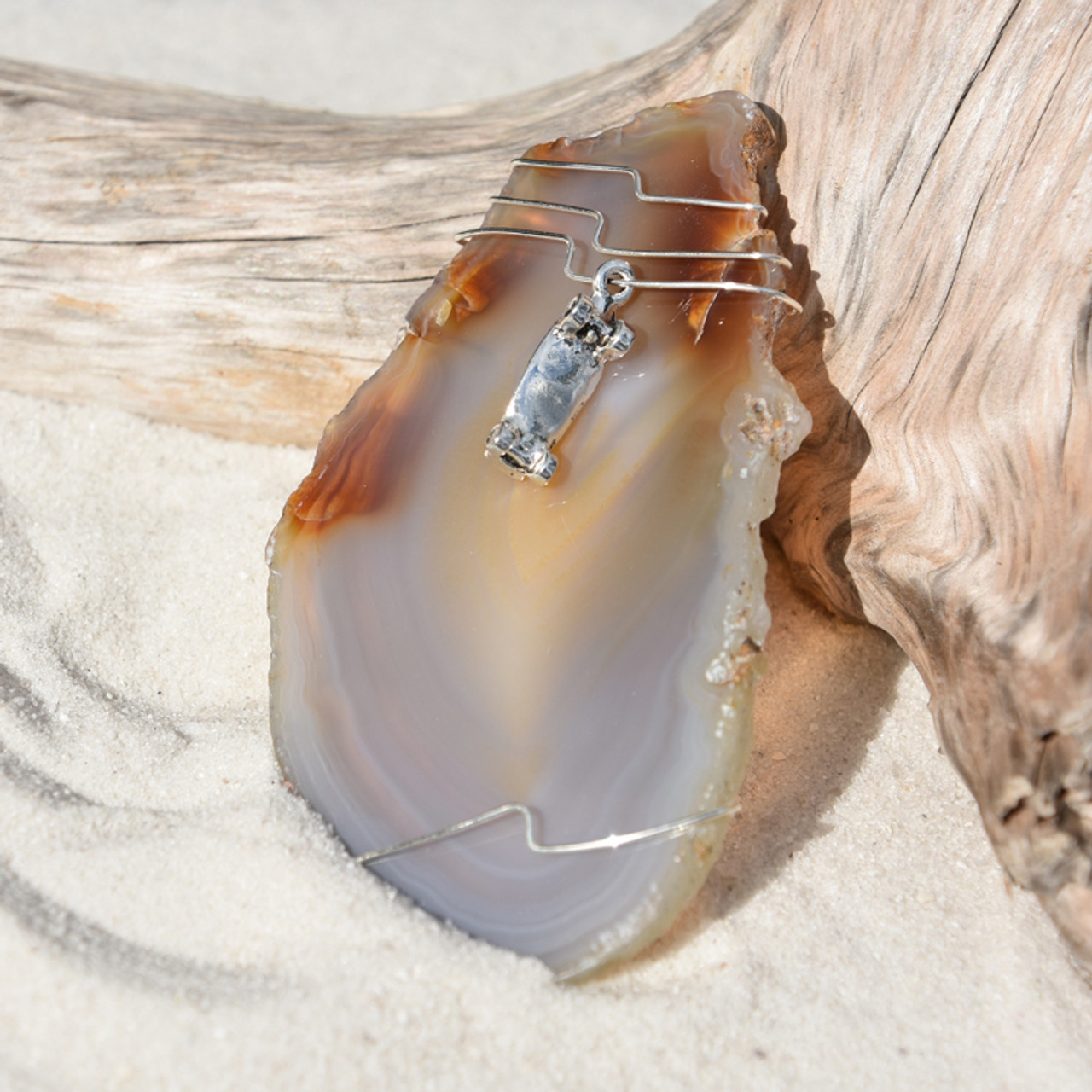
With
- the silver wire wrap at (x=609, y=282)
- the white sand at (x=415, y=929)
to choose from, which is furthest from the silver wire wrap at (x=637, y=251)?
the white sand at (x=415, y=929)

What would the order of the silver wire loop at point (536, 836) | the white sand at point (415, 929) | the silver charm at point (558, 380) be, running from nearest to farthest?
the white sand at point (415, 929), the silver wire loop at point (536, 836), the silver charm at point (558, 380)

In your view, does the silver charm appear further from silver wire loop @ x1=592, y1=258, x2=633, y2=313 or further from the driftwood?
the driftwood

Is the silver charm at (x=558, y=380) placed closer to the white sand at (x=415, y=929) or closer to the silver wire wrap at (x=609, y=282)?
the silver wire wrap at (x=609, y=282)

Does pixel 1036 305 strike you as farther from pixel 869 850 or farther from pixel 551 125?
pixel 551 125

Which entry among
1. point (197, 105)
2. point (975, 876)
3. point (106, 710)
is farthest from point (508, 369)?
point (197, 105)

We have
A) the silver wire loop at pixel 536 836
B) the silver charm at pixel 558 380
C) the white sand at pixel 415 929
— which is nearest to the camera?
the white sand at pixel 415 929

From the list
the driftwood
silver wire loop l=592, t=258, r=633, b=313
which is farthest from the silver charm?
the driftwood

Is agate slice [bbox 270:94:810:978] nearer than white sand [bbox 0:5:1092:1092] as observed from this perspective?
No

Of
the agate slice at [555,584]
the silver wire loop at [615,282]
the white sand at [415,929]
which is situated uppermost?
the silver wire loop at [615,282]

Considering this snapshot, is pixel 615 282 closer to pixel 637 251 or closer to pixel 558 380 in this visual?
pixel 637 251
